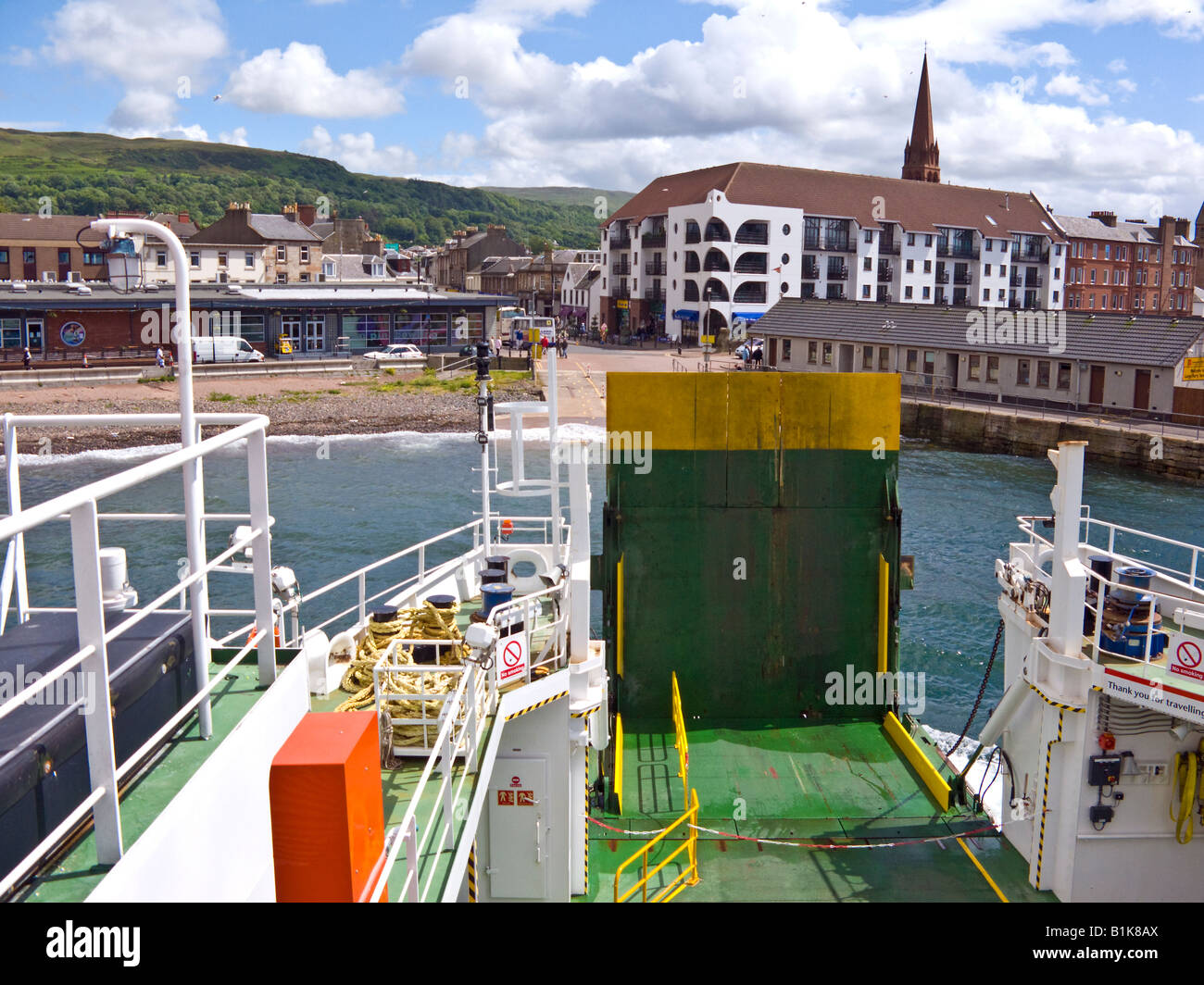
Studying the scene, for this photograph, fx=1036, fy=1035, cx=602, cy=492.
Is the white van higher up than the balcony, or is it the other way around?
the balcony

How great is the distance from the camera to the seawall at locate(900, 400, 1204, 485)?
37188 mm

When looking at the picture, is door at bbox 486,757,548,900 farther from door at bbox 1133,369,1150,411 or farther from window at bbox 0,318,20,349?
window at bbox 0,318,20,349

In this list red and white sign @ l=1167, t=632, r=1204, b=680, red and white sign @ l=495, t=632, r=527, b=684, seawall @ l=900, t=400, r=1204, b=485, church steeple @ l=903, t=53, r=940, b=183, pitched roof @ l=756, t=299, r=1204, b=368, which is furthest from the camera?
church steeple @ l=903, t=53, r=940, b=183

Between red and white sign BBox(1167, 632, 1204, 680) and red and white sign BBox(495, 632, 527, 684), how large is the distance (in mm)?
5317

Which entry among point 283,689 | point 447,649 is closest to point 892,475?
point 447,649

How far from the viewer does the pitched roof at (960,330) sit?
4059cm

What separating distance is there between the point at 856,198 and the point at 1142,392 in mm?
42734

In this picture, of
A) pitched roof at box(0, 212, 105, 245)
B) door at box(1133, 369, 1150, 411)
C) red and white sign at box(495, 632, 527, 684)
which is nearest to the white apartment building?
door at box(1133, 369, 1150, 411)

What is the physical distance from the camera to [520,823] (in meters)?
8.55

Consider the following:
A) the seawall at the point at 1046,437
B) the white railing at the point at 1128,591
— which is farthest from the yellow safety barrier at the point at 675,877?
the seawall at the point at 1046,437

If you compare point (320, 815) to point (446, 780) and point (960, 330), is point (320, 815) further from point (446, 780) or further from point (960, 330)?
point (960, 330)

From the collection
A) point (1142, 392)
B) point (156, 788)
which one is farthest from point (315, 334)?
point (156, 788)

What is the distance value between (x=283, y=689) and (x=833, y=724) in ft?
27.8
